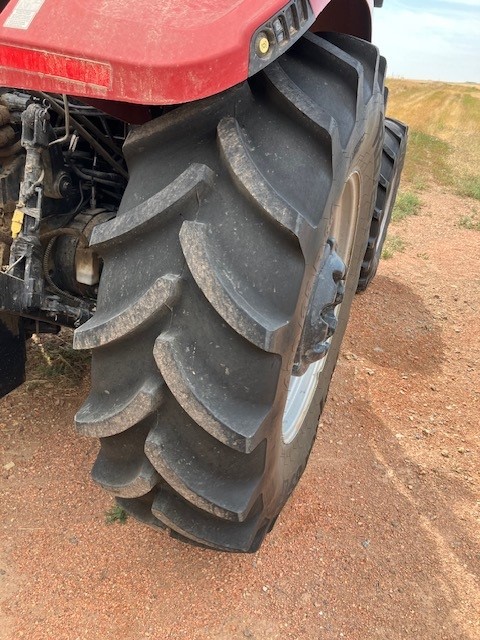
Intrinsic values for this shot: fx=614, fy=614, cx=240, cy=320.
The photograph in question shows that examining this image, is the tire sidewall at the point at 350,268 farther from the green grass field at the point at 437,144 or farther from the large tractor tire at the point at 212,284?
the green grass field at the point at 437,144

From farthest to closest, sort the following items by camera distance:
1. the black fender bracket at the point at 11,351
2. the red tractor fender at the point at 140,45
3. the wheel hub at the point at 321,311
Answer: the black fender bracket at the point at 11,351 → the wheel hub at the point at 321,311 → the red tractor fender at the point at 140,45


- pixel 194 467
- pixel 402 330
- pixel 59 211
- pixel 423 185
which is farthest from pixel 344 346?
pixel 423 185

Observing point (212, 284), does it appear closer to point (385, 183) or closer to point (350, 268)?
point (350, 268)

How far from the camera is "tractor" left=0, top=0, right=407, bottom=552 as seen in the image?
44.8 inches

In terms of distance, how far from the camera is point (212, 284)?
4.00ft

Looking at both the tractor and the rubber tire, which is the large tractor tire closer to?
the tractor

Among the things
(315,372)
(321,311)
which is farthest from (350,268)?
(321,311)

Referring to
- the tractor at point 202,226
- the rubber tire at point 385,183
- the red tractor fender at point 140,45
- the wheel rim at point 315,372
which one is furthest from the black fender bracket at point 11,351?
the rubber tire at point 385,183

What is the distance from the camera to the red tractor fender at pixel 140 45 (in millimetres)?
1103

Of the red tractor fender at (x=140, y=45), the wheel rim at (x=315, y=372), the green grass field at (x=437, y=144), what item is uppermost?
the red tractor fender at (x=140, y=45)

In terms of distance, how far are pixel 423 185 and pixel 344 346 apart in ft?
17.5

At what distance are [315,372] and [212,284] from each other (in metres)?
1.29

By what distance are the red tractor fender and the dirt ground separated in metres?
1.47

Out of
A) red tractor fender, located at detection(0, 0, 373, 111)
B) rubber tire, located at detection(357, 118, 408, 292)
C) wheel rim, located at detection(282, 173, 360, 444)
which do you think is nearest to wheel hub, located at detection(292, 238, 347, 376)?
wheel rim, located at detection(282, 173, 360, 444)
